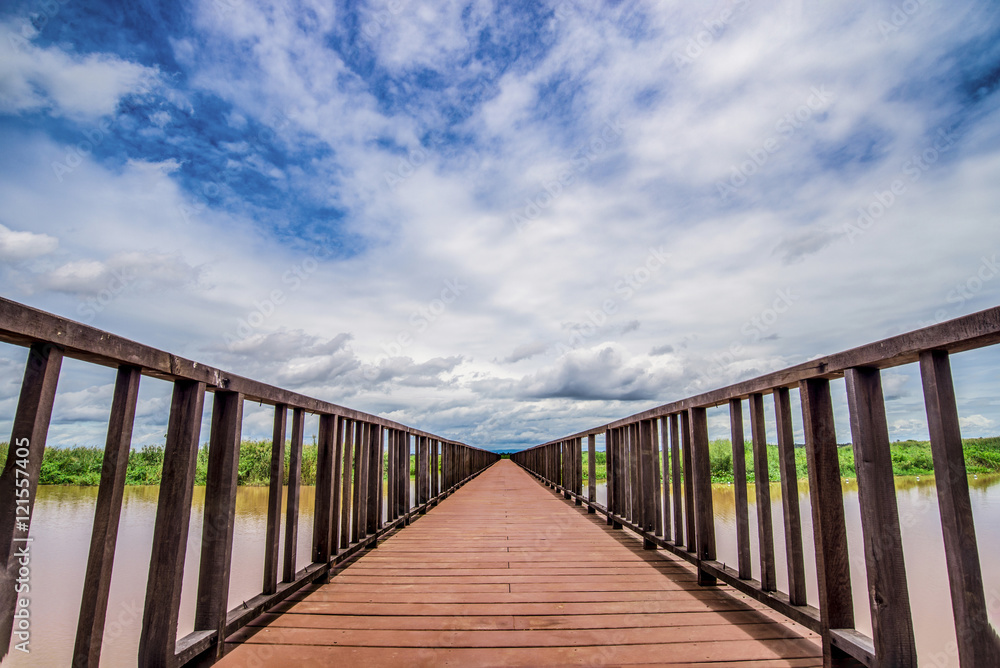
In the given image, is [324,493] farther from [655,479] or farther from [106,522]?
[655,479]

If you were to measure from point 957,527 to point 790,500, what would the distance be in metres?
0.74

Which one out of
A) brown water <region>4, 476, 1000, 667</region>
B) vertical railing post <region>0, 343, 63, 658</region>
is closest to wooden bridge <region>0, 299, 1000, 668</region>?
vertical railing post <region>0, 343, 63, 658</region>

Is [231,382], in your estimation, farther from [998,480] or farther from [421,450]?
[998,480]

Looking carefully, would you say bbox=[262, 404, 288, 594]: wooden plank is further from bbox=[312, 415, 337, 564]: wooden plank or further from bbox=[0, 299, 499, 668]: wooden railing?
bbox=[312, 415, 337, 564]: wooden plank

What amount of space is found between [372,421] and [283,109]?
409 centimetres

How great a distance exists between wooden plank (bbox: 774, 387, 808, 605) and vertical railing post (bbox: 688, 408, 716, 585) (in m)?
0.70

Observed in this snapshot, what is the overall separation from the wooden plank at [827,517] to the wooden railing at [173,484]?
196 centimetres

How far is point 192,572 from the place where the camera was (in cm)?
434

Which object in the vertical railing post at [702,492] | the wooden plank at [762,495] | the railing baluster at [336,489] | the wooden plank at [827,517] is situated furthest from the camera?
the railing baluster at [336,489]

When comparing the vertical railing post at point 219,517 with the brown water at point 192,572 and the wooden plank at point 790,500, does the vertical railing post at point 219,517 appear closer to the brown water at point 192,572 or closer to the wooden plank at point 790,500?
the brown water at point 192,572

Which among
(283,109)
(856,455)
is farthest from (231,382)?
(283,109)

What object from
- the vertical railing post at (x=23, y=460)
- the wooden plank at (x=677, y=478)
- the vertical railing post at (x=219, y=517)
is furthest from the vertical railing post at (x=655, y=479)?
the vertical railing post at (x=23, y=460)

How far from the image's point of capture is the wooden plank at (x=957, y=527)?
108cm

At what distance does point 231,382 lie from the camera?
5.75 ft
